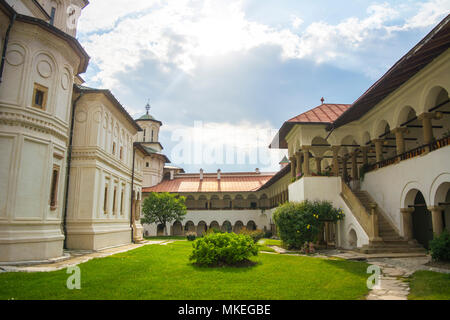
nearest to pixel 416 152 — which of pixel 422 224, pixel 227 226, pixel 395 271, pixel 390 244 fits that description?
pixel 390 244

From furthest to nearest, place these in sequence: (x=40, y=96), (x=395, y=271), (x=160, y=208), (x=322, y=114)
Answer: (x=160, y=208) → (x=322, y=114) → (x=40, y=96) → (x=395, y=271)

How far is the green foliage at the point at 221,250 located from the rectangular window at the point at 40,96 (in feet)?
24.0

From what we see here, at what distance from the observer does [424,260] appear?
35.2 ft

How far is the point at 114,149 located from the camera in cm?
1917

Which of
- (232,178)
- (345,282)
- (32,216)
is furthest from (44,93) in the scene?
(232,178)

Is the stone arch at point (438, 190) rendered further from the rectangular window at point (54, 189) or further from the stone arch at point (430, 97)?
the rectangular window at point (54, 189)

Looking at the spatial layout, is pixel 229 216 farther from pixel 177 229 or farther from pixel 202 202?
pixel 177 229

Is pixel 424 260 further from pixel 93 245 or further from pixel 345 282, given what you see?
pixel 93 245

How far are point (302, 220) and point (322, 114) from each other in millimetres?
7117

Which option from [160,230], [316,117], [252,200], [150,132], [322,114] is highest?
[150,132]

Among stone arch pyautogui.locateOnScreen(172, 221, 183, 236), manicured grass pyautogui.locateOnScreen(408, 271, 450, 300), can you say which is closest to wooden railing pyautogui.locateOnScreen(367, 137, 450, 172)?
manicured grass pyautogui.locateOnScreen(408, 271, 450, 300)

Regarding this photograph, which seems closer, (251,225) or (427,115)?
(427,115)

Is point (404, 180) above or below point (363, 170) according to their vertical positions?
below

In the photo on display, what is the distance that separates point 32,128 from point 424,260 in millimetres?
13843
